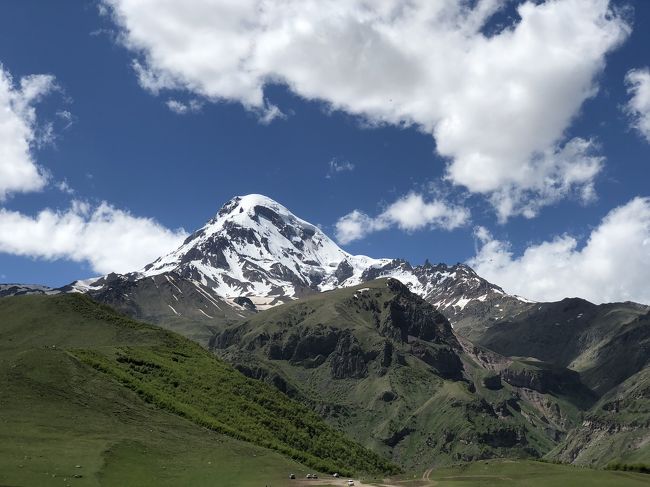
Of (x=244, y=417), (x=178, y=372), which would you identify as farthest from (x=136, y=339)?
(x=244, y=417)

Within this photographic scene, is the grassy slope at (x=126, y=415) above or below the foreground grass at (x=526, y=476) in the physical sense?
above

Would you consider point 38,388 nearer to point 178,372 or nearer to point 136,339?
point 178,372

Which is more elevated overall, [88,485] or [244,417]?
[244,417]

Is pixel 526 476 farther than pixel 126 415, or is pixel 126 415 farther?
pixel 126 415

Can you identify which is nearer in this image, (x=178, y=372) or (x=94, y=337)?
(x=178, y=372)

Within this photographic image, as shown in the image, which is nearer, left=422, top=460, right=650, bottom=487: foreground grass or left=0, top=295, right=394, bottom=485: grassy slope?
left=0, top=295, right=394, bottom=485: grassy slope

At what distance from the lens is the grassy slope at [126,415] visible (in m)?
72.6

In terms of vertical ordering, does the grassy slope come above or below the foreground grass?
above

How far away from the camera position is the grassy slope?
238 feet

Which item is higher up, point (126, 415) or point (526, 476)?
point (126, 415)

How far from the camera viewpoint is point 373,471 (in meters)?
128

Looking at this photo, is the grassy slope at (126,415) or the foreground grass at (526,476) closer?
the grassy slope at (126,415)

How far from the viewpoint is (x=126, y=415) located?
9125 cm

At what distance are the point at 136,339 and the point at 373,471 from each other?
53.8 meters
